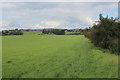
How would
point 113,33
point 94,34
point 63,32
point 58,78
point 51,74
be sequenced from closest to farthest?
point 58,78 → point 51,74 → point 113,33 → point 94,34 → point 63,32

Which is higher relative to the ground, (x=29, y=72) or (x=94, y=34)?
(x=94, y=34)

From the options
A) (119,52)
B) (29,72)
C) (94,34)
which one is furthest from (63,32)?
(29,72)

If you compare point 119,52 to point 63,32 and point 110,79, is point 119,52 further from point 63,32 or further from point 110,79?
point 63,32

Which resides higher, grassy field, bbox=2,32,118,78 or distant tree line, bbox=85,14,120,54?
distant tree line, bbox=85,14,120,54

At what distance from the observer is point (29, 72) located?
970 centimetres

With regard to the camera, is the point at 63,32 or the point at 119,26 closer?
the point at 119,26

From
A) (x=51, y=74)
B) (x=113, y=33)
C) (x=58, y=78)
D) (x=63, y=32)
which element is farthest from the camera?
(x=63, y=32)

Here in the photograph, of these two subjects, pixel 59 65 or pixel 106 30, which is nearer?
pixel 59 65

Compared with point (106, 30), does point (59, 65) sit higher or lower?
lower

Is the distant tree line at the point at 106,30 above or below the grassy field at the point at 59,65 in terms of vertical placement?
above

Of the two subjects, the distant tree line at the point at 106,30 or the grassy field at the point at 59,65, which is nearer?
the grassy field at the point at 59,65

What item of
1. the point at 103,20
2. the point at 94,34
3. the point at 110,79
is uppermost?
the point at 103,20

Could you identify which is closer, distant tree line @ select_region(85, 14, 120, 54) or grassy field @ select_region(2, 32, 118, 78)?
grassy field @ select_region(2, 32, 118, 78)

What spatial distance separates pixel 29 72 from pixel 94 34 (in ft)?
57.7
